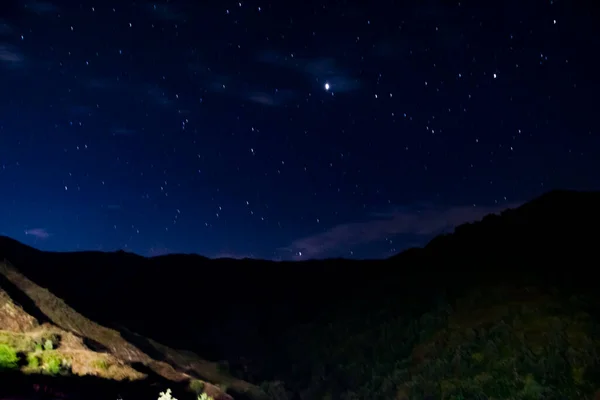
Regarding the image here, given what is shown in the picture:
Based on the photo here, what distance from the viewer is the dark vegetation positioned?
34.1 m

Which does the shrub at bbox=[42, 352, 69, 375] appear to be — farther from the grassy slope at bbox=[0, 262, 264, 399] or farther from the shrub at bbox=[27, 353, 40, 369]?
the shrub at bbox=[27, 353, 40, 369]

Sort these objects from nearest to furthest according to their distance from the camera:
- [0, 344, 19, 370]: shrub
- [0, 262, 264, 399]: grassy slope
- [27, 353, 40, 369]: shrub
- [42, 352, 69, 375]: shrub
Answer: [0, 344, 19, 370]: shrub < [27, 353, 40, 369]: shrub < [42, 352, 69, 375]: shrub < [0, 262, 264, 399]: grassy slope

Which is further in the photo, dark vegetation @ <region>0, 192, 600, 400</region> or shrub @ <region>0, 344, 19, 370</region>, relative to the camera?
dark vegetation @ <region>0, 192, 600, 400</region>

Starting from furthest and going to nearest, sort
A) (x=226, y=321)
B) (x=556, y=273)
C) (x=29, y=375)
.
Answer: (x=226, y=321)
(x=556, y=273)
(x=29, y=375)

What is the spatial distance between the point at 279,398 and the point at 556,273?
30708 millimetres

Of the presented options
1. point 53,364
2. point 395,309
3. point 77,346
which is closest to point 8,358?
point 53,364

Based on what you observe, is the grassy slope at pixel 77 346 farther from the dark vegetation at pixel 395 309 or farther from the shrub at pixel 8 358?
the dark vegetation at pixel 395 309

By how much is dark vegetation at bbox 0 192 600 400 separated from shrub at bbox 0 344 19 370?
17 centimetres

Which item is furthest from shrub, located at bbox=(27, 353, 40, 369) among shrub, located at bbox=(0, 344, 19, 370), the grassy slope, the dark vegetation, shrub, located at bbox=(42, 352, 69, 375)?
the dark vegetation

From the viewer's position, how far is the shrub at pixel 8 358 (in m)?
15.4

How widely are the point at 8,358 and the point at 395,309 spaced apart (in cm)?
4765

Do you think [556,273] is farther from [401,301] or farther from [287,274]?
[287,274]

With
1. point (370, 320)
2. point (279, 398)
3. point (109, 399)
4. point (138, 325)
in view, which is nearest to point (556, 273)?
point (370, 320)

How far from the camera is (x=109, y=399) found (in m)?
17.0
